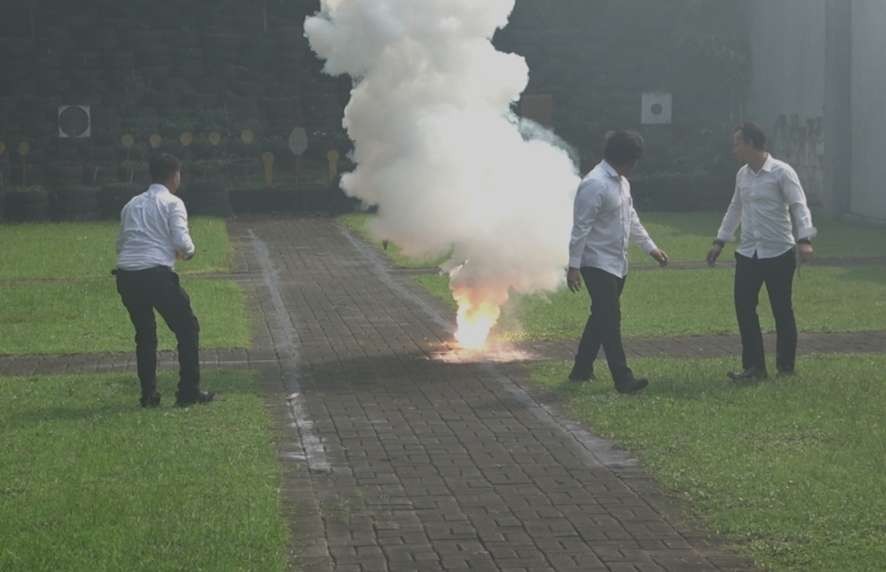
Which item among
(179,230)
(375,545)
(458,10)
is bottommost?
(375,545)

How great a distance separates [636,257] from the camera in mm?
25156

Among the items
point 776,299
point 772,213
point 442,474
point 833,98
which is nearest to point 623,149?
point 772,213

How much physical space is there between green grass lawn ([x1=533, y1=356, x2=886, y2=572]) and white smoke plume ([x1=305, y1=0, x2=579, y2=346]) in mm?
1313

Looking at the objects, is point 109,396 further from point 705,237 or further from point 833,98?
point 833,98

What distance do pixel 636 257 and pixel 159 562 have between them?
18207 mm

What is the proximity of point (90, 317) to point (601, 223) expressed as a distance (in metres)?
7.31

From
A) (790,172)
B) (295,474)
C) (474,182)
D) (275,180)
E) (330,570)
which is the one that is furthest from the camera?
(275,180)

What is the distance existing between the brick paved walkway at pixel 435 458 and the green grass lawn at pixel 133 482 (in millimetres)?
247

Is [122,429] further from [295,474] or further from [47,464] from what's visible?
[295,474]

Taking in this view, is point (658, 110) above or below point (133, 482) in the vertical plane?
above

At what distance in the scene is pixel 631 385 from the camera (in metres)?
12.2

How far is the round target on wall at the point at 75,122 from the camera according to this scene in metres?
41.0

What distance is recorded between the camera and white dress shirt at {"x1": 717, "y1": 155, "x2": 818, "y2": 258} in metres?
12.9

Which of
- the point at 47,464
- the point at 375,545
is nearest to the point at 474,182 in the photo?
the point at 47,464
